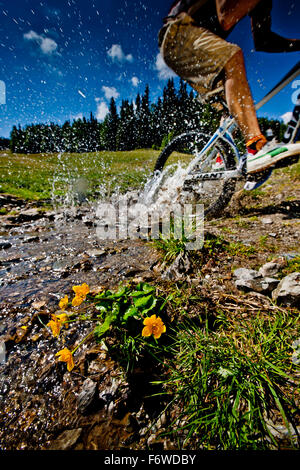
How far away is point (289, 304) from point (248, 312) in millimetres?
241

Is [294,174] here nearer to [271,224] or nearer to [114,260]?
[271,224]

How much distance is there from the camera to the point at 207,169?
3.71 meters

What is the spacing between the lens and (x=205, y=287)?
1.50 m

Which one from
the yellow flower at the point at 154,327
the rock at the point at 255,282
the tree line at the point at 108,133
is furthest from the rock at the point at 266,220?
the tree line at the point at 108,133

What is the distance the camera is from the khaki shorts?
7.82 feet

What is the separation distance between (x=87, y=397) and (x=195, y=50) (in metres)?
3.72

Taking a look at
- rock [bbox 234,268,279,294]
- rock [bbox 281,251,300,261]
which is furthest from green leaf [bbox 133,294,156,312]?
rock [bbox 281,251,300,261]

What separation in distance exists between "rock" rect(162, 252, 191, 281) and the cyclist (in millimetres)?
1732

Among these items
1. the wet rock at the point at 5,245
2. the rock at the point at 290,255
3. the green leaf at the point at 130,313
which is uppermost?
the wet rock at the point at 5,245

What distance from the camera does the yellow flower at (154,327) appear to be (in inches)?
37.4

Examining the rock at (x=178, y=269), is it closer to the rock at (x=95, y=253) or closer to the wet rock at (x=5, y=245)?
the rock at (x=95, y=253)

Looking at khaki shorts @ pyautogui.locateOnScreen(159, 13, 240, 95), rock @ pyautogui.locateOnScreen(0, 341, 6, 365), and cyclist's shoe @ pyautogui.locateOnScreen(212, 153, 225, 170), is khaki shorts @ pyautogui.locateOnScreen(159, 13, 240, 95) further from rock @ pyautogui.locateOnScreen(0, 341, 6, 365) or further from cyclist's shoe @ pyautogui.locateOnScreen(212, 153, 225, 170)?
rock @ pyautogui.locateOnScreen(0, 341, 6, 365)

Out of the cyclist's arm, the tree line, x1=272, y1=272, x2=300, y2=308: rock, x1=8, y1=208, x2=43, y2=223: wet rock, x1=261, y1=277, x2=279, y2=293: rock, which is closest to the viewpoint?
x1=272, y1=272, x2=300, y2=308: rock

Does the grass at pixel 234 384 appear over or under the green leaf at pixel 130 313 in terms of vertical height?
under
